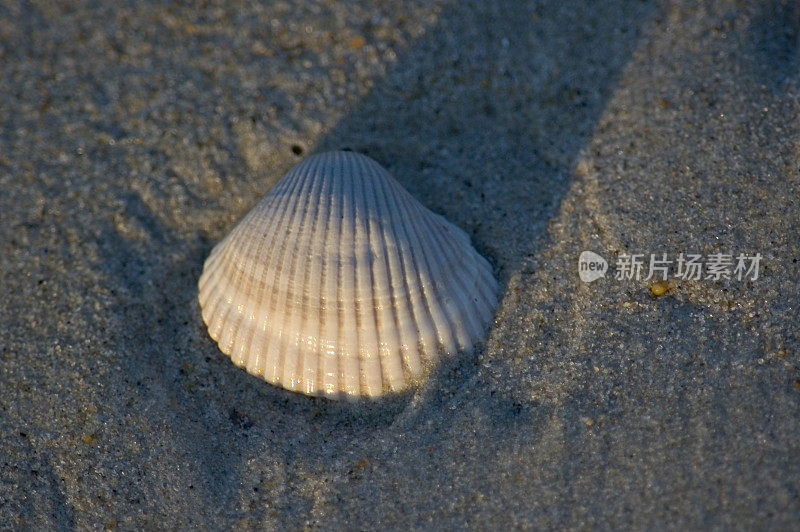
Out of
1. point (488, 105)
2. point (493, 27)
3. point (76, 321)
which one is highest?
point (493, 27)

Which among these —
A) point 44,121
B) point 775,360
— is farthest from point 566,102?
point 44,121

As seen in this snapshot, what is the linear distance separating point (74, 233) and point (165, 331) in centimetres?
72

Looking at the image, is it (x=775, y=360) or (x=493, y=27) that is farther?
(x=493, y=27)

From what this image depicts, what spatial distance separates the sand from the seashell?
14 centimetres

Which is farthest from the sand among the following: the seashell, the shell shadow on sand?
the seashell

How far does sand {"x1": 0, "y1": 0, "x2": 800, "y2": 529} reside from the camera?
253 cm

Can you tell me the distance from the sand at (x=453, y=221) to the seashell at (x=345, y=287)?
0.14m

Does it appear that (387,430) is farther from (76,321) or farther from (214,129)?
(214,129)

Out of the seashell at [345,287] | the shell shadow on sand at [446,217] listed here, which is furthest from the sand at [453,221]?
the seashell at [345,287]

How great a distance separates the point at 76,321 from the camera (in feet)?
9.47

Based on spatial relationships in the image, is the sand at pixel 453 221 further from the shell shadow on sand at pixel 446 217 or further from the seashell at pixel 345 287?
the seashell at pixel 345 287

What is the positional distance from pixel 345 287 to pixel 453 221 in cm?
76

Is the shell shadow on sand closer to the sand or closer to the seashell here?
the sand

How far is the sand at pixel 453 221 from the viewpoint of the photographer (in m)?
2.53
